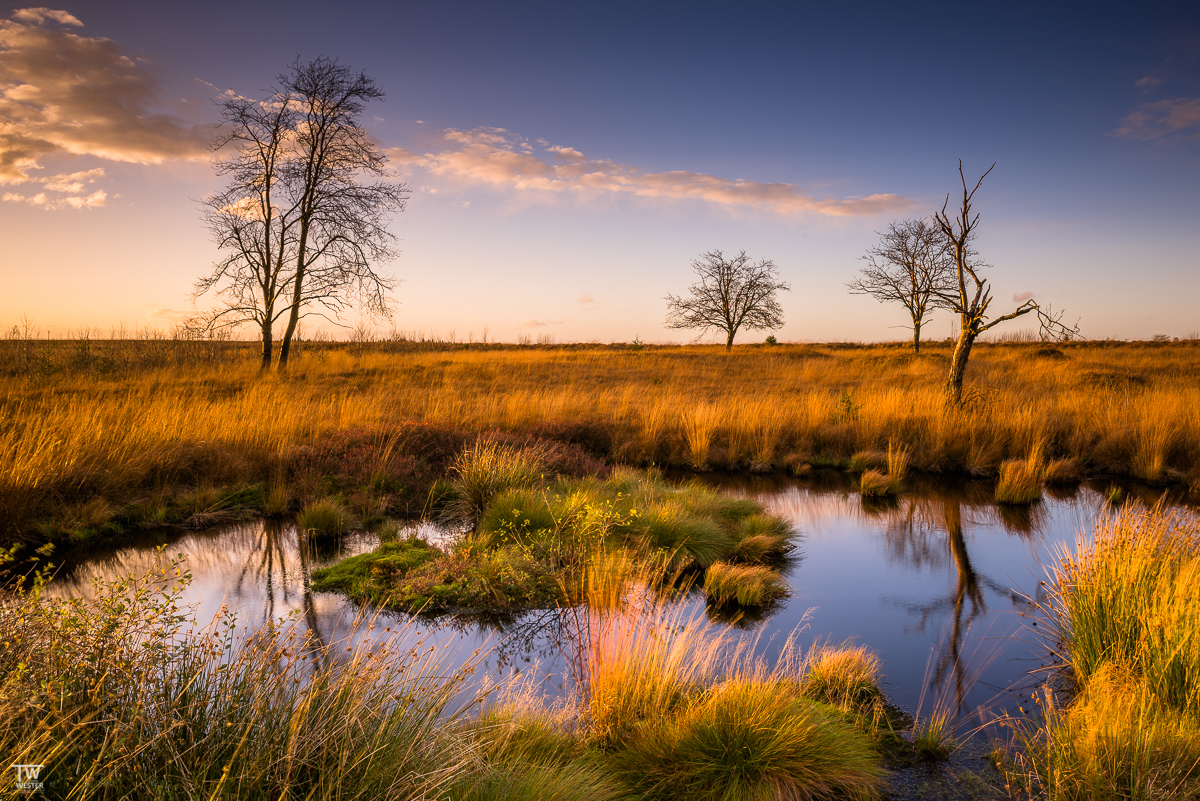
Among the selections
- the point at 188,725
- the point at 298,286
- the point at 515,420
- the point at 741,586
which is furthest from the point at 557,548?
the point at 298,286

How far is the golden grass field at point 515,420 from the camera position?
27.2 ft

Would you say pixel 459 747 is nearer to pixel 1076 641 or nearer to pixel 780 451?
pixel 1076 641

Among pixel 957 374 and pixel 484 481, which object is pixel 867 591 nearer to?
pixel 484 481

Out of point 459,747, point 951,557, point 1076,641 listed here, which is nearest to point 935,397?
point 951,557

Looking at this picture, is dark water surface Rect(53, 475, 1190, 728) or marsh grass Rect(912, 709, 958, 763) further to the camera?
dark water surface Rect(53, 475, 1190, 728)

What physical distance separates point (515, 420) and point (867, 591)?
8025 millimetres

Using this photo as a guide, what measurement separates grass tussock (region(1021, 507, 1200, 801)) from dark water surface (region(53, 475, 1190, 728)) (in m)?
0.53

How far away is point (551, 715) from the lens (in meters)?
3.47

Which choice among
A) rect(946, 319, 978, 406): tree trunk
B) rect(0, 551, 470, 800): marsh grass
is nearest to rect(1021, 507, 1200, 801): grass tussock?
rect(0, 551, 470, 800): marsh grass

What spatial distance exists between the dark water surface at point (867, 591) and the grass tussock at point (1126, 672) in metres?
0.53

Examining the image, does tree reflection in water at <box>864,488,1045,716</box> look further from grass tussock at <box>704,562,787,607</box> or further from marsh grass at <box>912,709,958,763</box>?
grass tussock at <box>704,562,787,607</box>

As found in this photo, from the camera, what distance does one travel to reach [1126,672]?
3711 mm

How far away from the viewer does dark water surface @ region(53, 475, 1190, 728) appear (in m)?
4.56

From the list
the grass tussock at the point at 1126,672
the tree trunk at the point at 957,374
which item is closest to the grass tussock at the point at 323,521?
the grass tussock at the point at 1126,672
